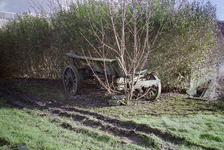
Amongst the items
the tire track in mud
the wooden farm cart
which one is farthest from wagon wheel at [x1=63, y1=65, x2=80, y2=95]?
the tire track in mud

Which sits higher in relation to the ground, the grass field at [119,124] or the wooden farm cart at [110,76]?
the wooden farm cart at [110,76]

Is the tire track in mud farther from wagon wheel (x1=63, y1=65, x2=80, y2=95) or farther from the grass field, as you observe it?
wagon wheel (x1=63, y1=65, x2=80, y2=95)

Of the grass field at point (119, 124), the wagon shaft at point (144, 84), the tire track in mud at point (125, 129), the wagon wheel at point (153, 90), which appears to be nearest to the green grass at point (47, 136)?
the grass field at point (119, 124)

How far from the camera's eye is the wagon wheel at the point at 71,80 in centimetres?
563

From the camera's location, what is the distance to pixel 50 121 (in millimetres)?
3680

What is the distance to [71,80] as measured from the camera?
5.93 m

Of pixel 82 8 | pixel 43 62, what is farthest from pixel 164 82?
pixel 43 62

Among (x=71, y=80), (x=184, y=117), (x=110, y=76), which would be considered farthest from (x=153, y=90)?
(x=71, y=80)

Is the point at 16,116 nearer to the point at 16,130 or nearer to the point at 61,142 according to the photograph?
the point at 16,130

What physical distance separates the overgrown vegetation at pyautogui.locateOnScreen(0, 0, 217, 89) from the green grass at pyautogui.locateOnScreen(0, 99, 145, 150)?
2.22 m

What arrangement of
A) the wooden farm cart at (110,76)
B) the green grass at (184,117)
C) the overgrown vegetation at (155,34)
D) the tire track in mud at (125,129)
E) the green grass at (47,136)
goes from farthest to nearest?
the overgrown vegetation at (155,34)
the wooden farm cart at (110,76)
the green grass at (184,117)
the tire track in mud at (125,129)
the green grass at (47,136)

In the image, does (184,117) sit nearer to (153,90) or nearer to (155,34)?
(153,90)

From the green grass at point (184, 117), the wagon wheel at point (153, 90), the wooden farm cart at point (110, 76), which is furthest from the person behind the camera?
the wagon wheel at point (153, 90)

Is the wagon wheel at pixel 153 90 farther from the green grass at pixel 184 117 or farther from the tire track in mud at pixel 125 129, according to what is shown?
the tire track in mud at pixel 125 129
